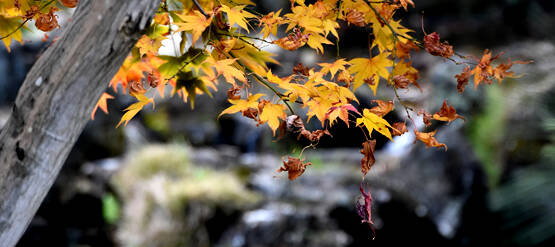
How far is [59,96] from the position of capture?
2.83 ft

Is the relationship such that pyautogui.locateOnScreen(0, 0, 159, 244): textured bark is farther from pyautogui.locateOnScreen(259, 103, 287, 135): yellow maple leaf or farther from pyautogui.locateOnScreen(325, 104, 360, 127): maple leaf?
pyautogui.locateOnScreen(325, 104, 360, 127): maple leaf

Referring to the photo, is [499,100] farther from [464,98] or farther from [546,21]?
[546,21]

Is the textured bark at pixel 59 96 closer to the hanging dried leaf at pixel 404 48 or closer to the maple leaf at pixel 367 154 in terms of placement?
the maple leaf at pixel 367 154

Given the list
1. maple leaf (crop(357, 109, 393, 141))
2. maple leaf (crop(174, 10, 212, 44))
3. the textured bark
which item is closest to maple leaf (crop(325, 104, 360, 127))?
maple leaf (crop(357, 109, 393, 141))

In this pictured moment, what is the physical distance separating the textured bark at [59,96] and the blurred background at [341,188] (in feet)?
5.22

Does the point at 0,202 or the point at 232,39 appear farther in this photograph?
the point at 232,39

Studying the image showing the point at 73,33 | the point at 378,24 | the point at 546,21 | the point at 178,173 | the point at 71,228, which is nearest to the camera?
the point at 73,33

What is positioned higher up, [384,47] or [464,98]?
[384,47]

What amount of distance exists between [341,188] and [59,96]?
141 inches

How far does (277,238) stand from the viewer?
3805 mm

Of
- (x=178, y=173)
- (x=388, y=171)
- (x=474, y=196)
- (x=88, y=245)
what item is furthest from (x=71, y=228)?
(x=474, y=196)

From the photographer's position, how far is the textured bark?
0.84 metres

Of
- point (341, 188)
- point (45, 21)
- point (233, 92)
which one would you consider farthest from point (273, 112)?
point (341, 188)

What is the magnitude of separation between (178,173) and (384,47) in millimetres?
4031
